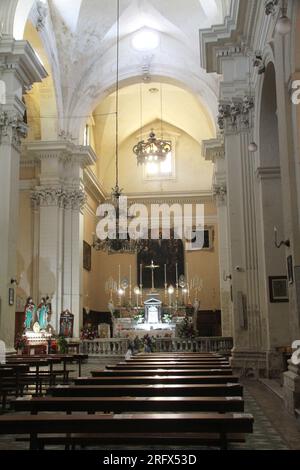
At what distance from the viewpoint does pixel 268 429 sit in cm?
538

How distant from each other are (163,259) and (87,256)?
4.97 metres

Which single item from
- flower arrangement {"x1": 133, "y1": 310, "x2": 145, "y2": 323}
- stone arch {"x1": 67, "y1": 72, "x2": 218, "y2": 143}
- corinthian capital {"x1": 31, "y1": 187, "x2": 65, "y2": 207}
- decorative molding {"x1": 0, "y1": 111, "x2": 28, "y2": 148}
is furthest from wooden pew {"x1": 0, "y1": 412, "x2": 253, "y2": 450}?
flower arrangement {"x1": 133, "y1": 310, "x2": 145, "y2": 323}

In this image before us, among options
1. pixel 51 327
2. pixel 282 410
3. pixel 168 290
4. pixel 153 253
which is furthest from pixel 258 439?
pixel 153 253

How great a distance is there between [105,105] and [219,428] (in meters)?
21.9

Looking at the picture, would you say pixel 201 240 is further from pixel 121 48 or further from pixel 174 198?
pixel 121 48

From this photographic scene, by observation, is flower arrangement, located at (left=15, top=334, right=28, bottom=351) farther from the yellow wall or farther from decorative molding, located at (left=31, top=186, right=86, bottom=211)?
the yellow wall

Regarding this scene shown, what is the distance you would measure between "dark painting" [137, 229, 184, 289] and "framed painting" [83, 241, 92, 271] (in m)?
3.35

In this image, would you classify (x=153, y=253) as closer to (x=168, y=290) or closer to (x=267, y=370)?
(x=168, y=290)

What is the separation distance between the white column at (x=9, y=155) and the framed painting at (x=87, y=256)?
9.50 meters

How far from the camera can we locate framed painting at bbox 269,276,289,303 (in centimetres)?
983

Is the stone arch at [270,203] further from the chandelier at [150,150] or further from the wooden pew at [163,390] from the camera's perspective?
the chandelier at [150,150]

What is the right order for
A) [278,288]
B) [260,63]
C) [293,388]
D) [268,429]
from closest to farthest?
1. [268,429]
2. [293,388]
3. [260,63]
4. [278,288]

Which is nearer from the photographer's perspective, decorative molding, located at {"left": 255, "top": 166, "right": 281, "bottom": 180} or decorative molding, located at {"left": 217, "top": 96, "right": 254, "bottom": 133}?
decorative molding, located at {"left": 255, "top": 166, "right": 281, "bottom": 180}

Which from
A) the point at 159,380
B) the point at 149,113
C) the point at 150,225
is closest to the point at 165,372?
the point at 159,380
